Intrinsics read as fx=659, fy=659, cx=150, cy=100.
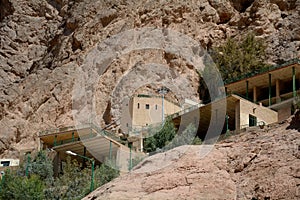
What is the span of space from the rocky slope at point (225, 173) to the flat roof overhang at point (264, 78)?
11.6m

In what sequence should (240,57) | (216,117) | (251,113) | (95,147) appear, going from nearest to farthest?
(251,113) → (216,117) → (95,147) → (240,57)

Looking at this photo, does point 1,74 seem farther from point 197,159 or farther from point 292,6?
point 197,159

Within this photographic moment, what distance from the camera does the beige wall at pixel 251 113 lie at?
1465 inches

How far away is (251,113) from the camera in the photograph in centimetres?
3778

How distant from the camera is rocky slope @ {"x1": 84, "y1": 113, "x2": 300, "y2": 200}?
24.5 m

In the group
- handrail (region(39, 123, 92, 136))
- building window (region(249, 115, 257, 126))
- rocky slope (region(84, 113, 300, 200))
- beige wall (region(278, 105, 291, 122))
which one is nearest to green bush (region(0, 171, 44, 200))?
rocky slope (region(84, 113, 300, 200))

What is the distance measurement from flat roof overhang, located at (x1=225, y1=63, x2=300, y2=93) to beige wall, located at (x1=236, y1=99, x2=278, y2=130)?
3380 mm

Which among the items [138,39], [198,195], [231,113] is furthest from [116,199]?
[138,39]

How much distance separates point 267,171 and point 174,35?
27.9 meters

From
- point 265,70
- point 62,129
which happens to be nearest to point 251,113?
point 265,70

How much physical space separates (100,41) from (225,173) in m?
27.1

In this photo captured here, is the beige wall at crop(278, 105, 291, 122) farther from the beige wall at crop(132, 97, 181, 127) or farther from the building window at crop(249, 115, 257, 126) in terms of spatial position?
the beige wall at crop(132, 97, 181, 127)

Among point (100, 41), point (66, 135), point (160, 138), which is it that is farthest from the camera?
point (100, 41)

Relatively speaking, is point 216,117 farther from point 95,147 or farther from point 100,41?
point 100,41
